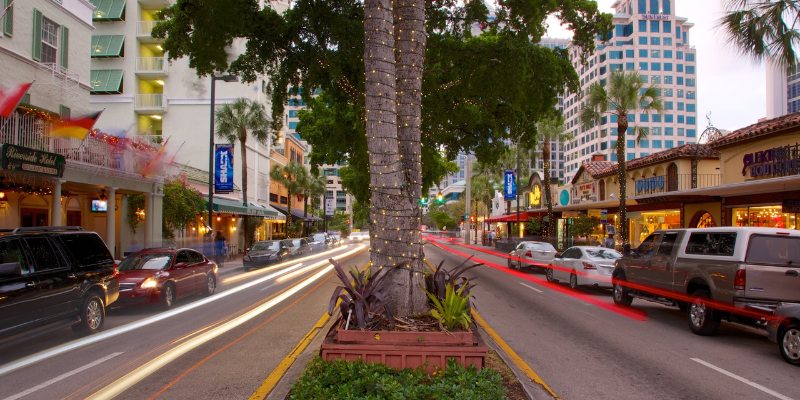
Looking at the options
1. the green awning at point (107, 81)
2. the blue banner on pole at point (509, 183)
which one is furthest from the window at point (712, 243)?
the blue banner on pole at point (509, 183)

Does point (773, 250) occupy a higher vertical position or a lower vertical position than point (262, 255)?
higher

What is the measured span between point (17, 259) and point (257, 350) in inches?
162

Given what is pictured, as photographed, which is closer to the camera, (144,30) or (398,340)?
(398,340)

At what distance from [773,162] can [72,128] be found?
24.6 m

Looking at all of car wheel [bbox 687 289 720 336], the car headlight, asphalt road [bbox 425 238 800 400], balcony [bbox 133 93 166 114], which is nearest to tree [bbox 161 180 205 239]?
balcony [bbox 133 93 166 114]

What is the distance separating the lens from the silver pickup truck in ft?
29.5

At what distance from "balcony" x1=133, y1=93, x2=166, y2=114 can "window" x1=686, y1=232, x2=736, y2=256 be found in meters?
33.5

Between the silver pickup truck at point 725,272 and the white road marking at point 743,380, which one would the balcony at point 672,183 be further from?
the white road marking at point 743,380

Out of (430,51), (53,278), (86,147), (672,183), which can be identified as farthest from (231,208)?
(672,183)

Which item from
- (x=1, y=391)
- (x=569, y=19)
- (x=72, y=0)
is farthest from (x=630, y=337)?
(x=72, y=0)

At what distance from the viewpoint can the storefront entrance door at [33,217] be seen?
21172mm

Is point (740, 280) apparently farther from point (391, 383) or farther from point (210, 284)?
point (210, 284)

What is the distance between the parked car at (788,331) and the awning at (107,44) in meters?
33.2

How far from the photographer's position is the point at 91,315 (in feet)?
33.2
